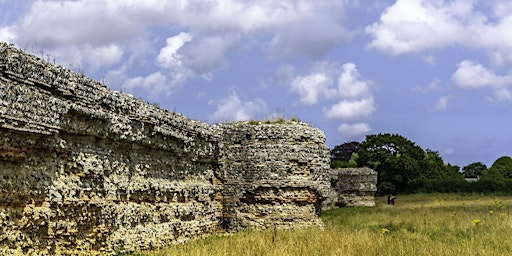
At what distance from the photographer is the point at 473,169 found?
80.1m

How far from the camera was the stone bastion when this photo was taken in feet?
28.3

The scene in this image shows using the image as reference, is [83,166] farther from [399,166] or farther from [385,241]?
[399,166]

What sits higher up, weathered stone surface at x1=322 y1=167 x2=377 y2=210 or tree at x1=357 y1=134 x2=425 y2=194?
tree at x1=357 y1=134 x2=425 y2=194

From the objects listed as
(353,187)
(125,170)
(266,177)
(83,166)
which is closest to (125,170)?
(125,170)

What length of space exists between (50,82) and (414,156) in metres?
49.1

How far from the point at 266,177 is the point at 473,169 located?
231ft

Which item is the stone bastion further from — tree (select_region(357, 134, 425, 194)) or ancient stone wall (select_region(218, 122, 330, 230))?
tree (select_region(357, 134, 425, 194))

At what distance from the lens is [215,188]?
16859 mm

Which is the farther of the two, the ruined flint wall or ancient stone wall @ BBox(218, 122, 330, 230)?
ancient stone wall @ BBox(218, 122, 330, 230)

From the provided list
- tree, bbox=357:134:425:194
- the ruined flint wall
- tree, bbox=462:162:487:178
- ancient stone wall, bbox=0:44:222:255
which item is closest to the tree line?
tree, bbox=357:134:425:194

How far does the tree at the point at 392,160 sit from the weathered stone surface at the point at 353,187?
49.1 ft

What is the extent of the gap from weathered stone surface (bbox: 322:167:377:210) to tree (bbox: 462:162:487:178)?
4846 centimetres

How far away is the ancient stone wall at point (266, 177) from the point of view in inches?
672

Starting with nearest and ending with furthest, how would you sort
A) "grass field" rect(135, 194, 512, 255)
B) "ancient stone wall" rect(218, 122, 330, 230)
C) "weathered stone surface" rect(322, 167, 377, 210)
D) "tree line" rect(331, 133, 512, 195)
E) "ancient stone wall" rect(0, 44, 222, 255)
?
1. "ancient stone wall" rect(0, 44, 222, 255)
2. "grass field" rect(135, 194, 512, 255)
3. "ancient stone wall" rect(218, 122, 330, 230)
4. "weathered stone surface" rect(322, 167, 377, 210)
5. "tree line" rect(331, 133, 512, 195)
